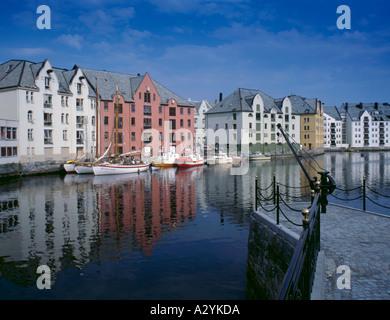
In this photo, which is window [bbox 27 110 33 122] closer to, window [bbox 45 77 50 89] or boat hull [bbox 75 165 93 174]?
window [bbox 45 77 50 89]

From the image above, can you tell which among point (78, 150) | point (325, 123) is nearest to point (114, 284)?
point (78, 150)

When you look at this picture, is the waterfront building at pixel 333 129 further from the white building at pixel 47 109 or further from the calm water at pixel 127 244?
the calm water at pixel 127 244

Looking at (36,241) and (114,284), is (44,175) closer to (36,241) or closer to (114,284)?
(36,241)

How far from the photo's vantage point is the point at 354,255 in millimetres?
10148

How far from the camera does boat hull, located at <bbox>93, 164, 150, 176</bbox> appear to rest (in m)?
52.6

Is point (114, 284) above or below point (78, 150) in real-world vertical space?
below

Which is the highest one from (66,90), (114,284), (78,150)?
(66,90)

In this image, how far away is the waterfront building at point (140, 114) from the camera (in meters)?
70.7

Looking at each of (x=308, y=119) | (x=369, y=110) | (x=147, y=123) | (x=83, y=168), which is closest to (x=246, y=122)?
(x=147, y=123)

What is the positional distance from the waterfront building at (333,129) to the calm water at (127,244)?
13144 centimetres

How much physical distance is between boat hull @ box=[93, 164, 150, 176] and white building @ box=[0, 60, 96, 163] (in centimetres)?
1077

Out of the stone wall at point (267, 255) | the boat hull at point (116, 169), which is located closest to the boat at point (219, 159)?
the boat hull at point (116, 169)
